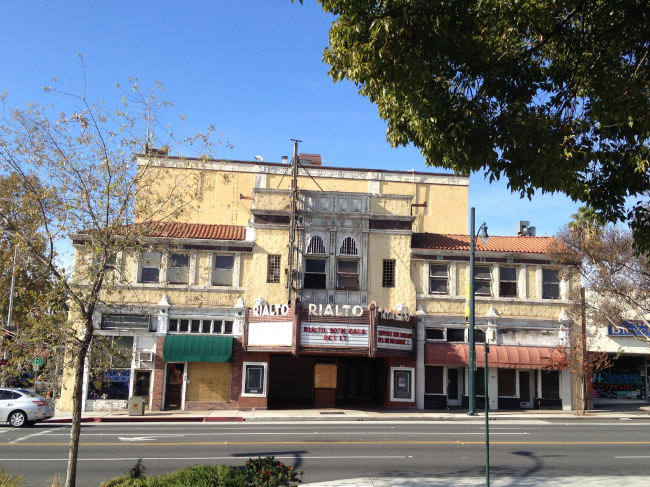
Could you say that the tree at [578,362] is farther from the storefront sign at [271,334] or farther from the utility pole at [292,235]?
the utility pole at [292,235]

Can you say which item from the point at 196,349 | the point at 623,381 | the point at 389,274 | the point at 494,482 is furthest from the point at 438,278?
the point at 494,482

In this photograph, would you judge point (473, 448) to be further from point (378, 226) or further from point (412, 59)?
point (378, 226)

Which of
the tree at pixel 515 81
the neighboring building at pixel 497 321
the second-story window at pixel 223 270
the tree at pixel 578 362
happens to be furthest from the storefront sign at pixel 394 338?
the tree at pixel 515 81

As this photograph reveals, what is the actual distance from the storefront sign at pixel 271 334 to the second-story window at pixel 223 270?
289 cm

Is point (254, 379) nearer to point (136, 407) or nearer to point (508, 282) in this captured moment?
point (136, 407)

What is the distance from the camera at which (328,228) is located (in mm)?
29406

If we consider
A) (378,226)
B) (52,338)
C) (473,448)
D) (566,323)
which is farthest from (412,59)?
(566,323)

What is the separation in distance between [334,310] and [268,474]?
17515 millimetres

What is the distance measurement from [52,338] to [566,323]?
26.3 metres

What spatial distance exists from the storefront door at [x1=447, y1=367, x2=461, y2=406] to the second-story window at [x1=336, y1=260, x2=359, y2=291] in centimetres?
640

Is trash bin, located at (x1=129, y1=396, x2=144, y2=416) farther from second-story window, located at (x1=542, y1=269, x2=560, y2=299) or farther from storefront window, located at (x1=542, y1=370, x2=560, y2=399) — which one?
second-story window, located at (x1=542, y1=269, x2=560, y2=299)

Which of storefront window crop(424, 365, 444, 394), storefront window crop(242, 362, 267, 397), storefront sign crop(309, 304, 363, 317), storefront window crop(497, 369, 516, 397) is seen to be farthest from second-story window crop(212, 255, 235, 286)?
storefront window crop(497, 369, 516, 397)

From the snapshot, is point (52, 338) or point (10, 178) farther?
point (10, 178)

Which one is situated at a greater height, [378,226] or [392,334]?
[378,226]
